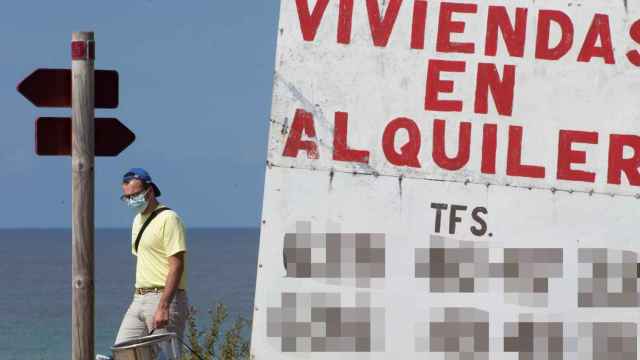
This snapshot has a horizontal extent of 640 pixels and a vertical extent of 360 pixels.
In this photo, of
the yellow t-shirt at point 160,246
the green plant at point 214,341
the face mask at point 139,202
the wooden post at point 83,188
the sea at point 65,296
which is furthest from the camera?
the sea at point 65,296

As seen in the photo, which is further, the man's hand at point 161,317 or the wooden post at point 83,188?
the man's hand at point 161,317

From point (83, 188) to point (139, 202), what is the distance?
0.54 metres

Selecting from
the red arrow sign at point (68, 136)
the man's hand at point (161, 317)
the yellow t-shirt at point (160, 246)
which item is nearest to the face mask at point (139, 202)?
the yellow t-shirt at point (160, 246)

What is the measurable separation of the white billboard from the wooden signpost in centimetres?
185

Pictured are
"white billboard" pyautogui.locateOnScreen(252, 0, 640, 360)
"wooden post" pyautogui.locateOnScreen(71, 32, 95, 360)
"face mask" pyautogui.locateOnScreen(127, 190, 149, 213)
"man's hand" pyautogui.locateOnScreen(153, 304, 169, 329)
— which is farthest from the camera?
"face mask" pyautogui.locateOnScreen(127, 190, 149, 213)

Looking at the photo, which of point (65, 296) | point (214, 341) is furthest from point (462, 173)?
point (65, 296)

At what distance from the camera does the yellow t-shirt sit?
9844mm

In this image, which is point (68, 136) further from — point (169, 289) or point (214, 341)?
point (214, 341)

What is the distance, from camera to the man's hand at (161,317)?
9711 mm

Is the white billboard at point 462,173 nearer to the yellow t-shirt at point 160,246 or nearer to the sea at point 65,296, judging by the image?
the yellow t-shirt at point 160,246

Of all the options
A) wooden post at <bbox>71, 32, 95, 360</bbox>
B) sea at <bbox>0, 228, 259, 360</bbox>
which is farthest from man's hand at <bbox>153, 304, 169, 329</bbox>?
sea at <bbox>0, 228, 259, 360</bbox>

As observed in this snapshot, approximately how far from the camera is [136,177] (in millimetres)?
10008

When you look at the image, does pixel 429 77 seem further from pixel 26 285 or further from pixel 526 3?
pixel 26 285

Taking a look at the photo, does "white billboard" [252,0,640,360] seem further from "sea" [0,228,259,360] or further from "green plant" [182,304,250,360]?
"sea" [0,228,259,360]
